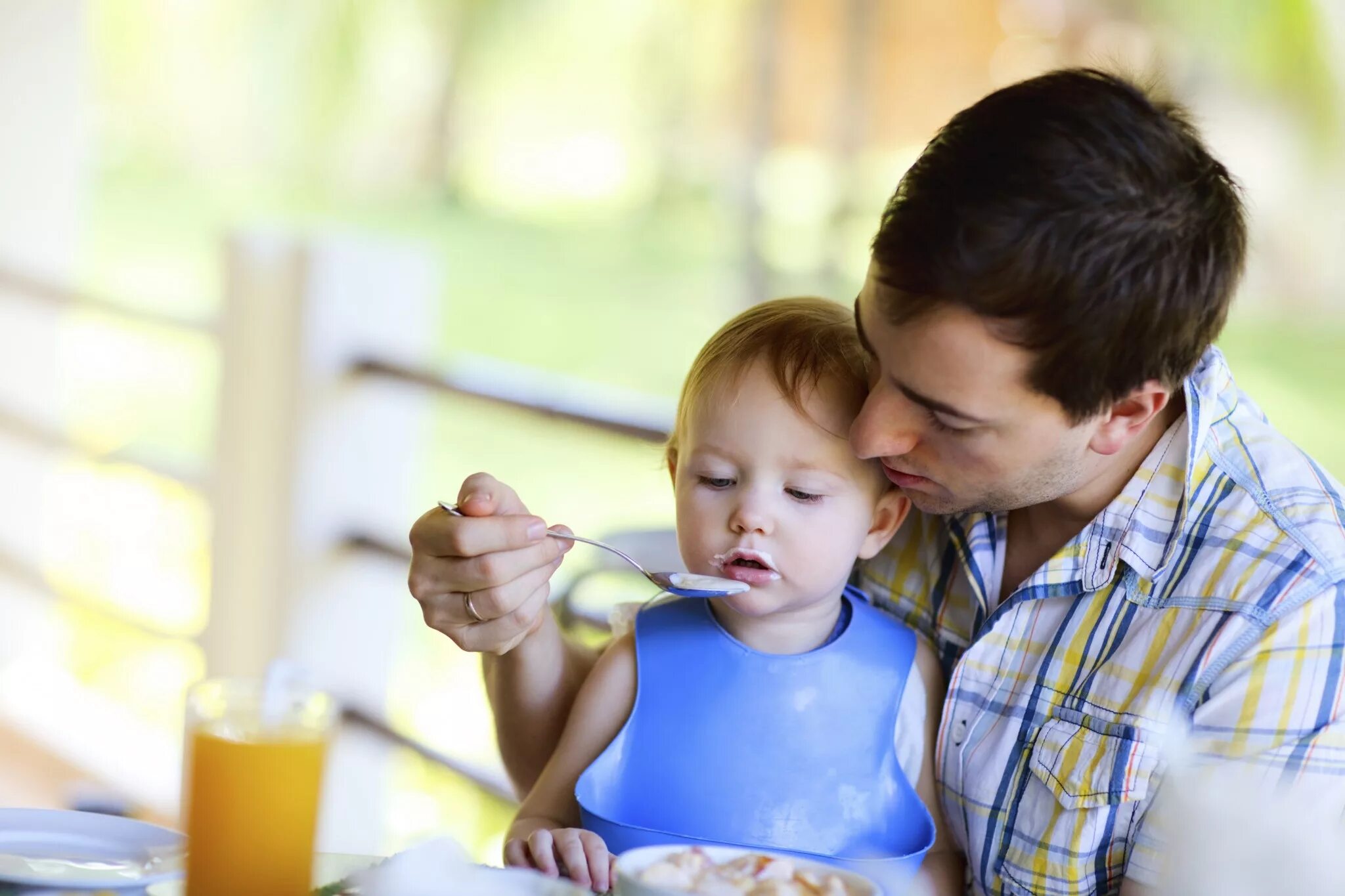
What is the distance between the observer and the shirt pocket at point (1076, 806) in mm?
1354

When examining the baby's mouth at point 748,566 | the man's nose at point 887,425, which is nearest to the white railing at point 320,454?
the baby's mouth at point 748,566

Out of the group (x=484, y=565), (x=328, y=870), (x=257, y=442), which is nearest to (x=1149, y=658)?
(x=484, y=565)

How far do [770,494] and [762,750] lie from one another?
0.26 meters

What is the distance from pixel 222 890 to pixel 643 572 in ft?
1.80

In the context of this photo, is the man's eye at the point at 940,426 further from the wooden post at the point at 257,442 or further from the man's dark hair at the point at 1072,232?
the wooden post at the point at 257,442

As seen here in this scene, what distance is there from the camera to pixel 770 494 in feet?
4.94

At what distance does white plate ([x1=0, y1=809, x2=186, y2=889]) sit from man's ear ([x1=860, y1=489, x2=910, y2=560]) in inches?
29.8

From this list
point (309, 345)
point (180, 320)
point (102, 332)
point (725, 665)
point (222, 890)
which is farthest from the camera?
point (102, 332)

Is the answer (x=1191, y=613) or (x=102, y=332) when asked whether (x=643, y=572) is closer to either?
(x=1191, y=613)

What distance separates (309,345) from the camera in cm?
291

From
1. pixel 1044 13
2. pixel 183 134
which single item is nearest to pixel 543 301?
pixel 183 134

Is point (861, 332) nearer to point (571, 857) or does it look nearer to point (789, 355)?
point (789, 355)

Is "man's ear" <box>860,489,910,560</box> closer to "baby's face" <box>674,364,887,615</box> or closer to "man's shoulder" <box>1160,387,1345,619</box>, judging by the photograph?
"baby's face" <box>674,364,887,615</box>

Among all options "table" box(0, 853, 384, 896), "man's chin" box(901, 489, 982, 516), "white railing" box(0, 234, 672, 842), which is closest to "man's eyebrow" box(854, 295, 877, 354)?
"man's chin" box(901, 489, 982, 516)
